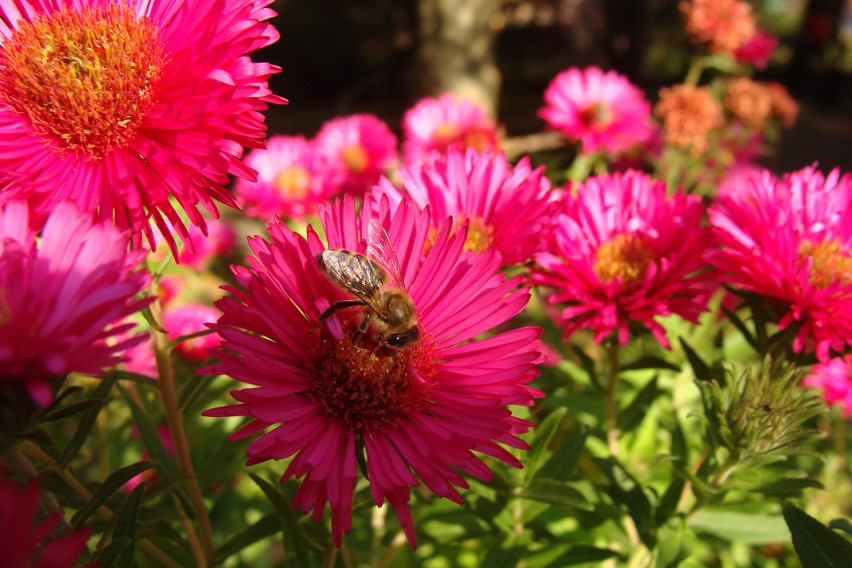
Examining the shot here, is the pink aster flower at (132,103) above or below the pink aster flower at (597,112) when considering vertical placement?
above

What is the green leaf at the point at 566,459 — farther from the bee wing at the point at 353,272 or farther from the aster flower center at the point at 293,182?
the aster flower center at the point at 293,182

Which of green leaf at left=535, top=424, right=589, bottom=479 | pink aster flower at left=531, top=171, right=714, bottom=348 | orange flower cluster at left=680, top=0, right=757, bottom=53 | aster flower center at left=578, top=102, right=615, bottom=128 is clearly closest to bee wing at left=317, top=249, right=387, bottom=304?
pink aster flower at left=531, top=171, right=714, bottom=348

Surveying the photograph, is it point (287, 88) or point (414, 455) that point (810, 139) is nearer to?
point (287, 88)

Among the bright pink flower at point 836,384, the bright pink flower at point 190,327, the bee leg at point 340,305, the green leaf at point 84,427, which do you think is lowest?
the bright pink flower at point 836,384

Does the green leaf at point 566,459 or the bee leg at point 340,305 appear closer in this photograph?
the bee leg at point 340,305

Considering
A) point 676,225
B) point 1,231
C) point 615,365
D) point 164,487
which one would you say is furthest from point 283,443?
point 676,225

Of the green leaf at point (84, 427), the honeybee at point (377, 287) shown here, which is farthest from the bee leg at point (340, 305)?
the green leaf at point (84, 427)
